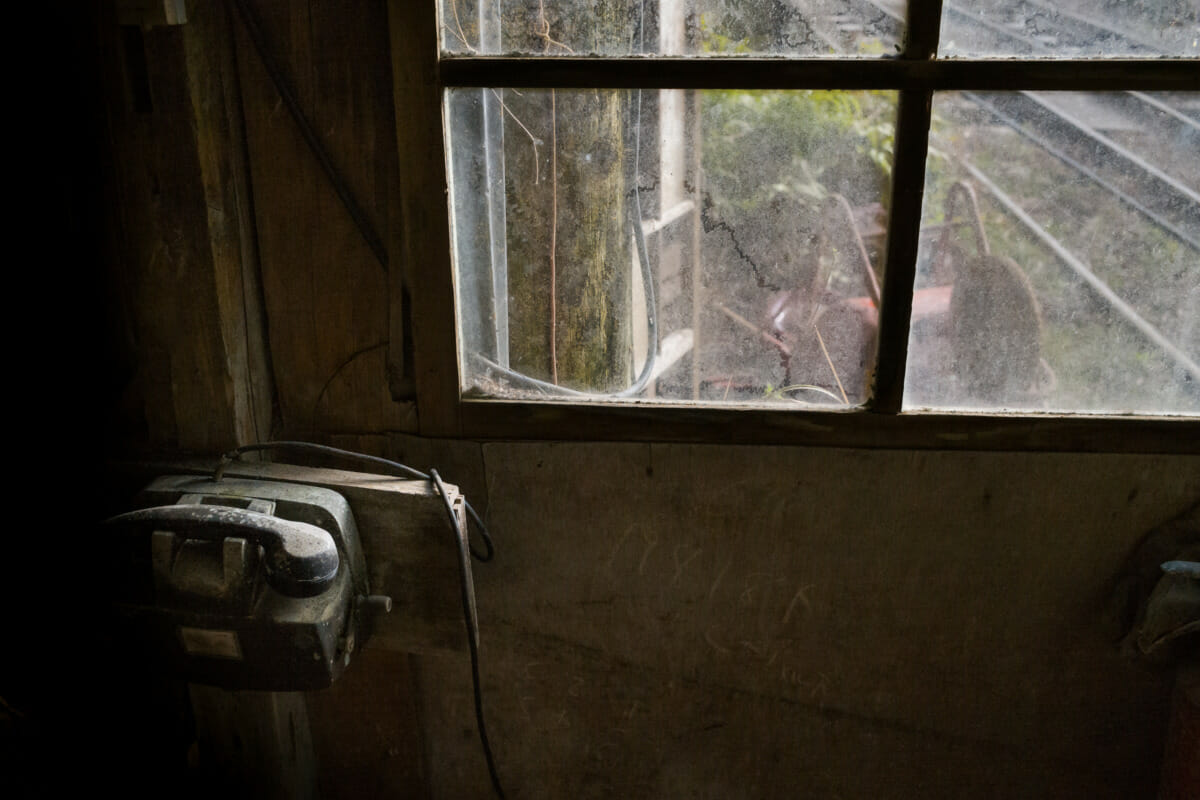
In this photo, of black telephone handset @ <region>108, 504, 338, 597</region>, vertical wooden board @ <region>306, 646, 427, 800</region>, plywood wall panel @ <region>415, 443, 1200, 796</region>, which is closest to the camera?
black telephone handset @ <region>108, 504, 338, 597</region>

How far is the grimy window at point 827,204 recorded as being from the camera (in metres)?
1.20

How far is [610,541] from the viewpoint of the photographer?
1.43 metres

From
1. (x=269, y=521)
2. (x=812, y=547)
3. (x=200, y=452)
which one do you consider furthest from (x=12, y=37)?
(x=812, y=547)

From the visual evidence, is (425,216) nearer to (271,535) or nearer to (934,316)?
(271,535)

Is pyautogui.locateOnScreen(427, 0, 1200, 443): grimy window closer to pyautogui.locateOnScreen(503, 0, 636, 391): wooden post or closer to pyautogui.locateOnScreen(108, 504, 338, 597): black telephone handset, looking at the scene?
pyautogui.locateOnScreen(503, 0, 636, 391): wooden post

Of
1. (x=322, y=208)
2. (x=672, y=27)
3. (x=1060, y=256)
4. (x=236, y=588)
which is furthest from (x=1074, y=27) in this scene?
(x=236, y=588)

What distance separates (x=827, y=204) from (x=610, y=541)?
1.93ft

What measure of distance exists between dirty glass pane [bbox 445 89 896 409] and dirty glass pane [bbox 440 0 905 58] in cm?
6

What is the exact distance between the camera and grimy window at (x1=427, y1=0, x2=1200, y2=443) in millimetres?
1195

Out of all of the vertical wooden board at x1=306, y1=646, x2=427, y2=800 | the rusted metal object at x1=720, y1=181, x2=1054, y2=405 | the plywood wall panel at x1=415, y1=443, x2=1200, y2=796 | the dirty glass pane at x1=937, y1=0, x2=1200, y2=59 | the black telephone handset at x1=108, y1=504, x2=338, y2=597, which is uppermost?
the dirty glass pane at x1=937, y1=0, x2=1200, y2=59

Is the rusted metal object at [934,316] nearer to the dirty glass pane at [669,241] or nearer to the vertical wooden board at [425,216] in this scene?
the dirty glass pane at [669,241]

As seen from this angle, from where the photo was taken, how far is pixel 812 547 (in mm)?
1411

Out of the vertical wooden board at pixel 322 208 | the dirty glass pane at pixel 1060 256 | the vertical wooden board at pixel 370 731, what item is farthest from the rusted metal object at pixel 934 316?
the vertical wooden board at pixel 370 731

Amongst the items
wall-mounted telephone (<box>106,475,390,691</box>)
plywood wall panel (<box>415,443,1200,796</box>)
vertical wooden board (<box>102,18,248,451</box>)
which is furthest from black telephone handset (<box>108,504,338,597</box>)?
plywood wall panel (<box>415,443,1200,796</box>)
